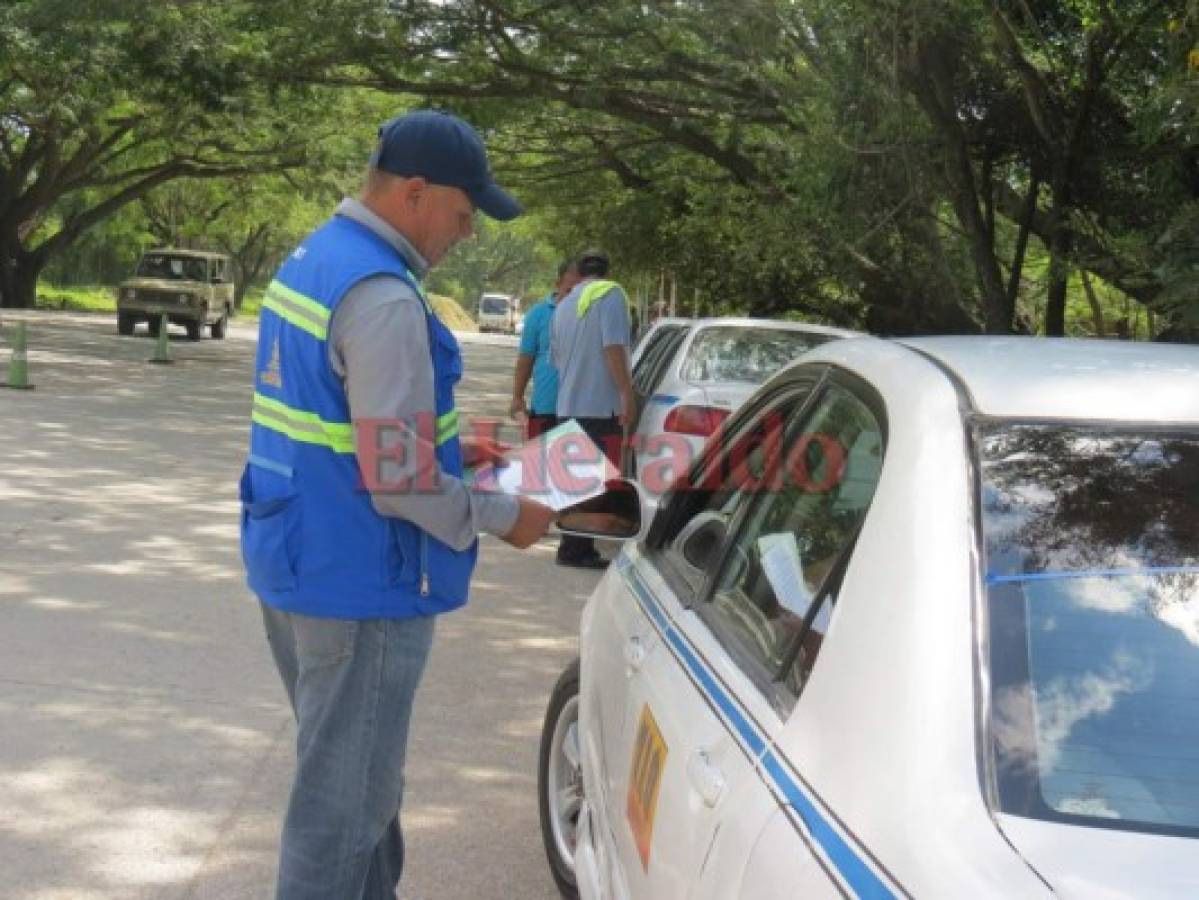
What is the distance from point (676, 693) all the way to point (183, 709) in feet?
10.2

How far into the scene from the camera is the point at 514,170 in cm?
2697

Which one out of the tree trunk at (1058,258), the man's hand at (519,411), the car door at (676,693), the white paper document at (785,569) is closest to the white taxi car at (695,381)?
the man's hand at (519,411)

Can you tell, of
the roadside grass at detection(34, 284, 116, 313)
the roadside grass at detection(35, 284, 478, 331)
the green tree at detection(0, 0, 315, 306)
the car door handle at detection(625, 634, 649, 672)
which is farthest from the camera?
the roadside grass at detection(35, 284, 478, 331)

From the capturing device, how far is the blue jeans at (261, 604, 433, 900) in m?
2.61

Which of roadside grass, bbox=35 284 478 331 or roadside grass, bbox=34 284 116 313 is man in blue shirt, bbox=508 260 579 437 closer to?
roadside grass, bbox=35 284 478 331

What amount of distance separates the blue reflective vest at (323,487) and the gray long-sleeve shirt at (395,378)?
0.02 metres

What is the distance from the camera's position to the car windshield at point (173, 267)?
3062 centimetres

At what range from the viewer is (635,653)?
9.63 ft

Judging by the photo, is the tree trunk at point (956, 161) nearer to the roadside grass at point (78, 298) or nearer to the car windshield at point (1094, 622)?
the car windshield at point (1094, 622)

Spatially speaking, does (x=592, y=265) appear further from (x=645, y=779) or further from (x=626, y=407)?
(x=645, y=779)

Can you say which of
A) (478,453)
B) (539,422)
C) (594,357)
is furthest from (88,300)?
(478,453)

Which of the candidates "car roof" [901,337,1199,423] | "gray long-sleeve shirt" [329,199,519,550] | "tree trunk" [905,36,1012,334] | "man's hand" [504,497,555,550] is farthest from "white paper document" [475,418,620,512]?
"tree trunk" [905,36,1012,334]

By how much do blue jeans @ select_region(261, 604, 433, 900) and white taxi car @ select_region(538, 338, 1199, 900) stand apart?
484 millimetres

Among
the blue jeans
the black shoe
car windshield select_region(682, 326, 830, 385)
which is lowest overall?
the black shoe
